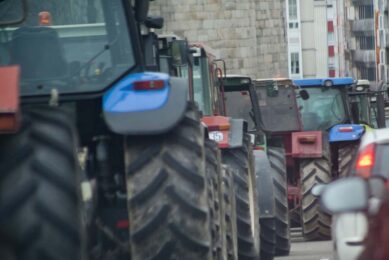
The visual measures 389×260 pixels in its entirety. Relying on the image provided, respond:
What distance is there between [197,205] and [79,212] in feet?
4.69

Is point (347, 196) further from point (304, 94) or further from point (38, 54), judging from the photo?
point (304, 94)

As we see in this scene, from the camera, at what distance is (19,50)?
981 cm

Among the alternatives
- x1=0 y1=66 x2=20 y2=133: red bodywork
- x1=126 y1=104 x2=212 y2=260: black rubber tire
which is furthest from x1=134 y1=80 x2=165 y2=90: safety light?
x1=0 y1=66 x2=20 y2=133: red bodywork

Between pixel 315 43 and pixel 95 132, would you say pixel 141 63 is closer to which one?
pixel 95 132

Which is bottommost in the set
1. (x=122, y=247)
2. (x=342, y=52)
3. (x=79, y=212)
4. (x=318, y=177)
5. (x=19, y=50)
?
(x=342, y=52)

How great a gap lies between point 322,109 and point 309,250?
14.8 feet

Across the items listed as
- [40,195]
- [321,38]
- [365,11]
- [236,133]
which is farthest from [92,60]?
[365,11]

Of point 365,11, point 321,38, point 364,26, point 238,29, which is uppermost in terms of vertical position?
point 238,29

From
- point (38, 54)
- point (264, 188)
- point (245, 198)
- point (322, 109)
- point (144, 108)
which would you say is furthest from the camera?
point (322, 109)

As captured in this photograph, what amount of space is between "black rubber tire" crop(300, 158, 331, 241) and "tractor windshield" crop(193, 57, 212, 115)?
365 cm

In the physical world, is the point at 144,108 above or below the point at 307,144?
above

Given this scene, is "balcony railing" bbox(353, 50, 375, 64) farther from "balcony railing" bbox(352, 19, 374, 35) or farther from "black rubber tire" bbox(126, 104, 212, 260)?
"black rubber tire" bbox(126, 104, 212, 260)

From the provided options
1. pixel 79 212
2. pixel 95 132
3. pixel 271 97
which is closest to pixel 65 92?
pixel 95 132

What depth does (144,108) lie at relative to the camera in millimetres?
9031
